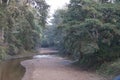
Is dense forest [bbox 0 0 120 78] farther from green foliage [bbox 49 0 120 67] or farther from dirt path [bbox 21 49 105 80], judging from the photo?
dirt path [bbox 21 49 105 80]

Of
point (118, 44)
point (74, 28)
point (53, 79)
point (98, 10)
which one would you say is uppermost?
point (98, 10)

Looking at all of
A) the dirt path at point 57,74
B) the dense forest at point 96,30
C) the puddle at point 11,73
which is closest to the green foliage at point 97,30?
the dense forest at point 96,30

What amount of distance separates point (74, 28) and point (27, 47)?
3658 centimetres

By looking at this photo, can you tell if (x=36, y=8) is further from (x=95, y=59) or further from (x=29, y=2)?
(x=95, y=59)

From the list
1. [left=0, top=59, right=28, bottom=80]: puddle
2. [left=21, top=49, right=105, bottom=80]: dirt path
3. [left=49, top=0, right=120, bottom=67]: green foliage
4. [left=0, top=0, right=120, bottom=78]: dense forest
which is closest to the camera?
[left=21, top=49, right=105, bottom=80]: dirt path

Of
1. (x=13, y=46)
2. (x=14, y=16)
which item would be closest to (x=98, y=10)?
(x=14, y=16)

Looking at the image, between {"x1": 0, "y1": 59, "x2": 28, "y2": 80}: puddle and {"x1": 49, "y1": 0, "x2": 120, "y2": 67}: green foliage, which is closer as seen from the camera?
{"x1": 0, "y1": 59, "x2": 28, "y2": 80}: puddle

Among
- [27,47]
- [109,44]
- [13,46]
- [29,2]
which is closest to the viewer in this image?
[109,44]

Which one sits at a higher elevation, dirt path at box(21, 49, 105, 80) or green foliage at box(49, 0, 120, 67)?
green foliage at box(49, 0, 120, 67)

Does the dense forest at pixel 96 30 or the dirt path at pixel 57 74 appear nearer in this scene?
the dirt path at pixel 57 74

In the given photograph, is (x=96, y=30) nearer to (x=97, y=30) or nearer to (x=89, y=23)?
(x=97, y=30)

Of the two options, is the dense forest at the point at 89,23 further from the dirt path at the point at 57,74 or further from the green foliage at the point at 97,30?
the dirt path at the point at 57,74

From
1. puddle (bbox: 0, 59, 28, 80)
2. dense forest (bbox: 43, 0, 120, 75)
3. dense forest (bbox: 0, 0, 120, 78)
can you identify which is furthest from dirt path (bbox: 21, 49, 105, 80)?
dense forest (bbox: 43, 0, 120, 75)

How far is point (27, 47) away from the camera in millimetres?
61906
